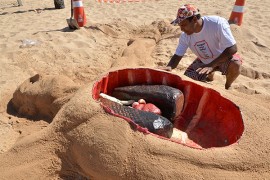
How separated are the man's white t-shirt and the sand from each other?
50 cm

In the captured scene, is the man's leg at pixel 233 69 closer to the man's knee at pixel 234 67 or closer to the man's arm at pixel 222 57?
the man's knee at pixel 234 67

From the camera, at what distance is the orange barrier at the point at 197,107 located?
2504 mm

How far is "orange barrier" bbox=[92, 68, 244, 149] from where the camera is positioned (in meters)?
2.50

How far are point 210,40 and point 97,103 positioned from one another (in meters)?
1.59

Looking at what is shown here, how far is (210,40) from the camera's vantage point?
3.34m

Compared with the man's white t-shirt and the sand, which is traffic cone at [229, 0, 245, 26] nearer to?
the sand

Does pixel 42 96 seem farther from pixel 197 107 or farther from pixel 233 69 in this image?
pixel 233 69

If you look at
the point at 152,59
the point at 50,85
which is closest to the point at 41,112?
the point at 50,85

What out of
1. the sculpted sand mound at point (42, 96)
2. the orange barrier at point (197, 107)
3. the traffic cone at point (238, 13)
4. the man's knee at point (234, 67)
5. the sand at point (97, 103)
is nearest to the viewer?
the sand at point (97, 103)

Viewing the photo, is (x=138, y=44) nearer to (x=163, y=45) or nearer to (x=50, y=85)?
(x=163, y=45)

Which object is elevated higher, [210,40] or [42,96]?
[210,40]

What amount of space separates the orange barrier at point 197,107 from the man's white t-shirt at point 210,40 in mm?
729

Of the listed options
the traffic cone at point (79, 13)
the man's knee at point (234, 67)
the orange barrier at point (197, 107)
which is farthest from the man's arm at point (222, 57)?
the traffic cone at point (79, 13)

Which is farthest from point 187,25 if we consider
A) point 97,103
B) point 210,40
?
point 97,103
